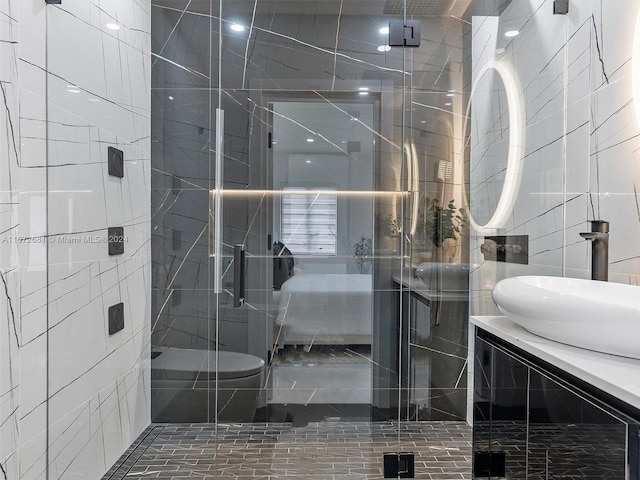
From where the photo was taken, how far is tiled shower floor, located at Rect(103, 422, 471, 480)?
72.9 inches

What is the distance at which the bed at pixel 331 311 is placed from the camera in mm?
2010

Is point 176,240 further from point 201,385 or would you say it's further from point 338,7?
point 338,7

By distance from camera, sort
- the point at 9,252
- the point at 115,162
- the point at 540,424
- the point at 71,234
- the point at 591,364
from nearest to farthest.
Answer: the point at 591,364, the point at 540,424, the point at 9,252, the point at 71,234, the point at 115,162

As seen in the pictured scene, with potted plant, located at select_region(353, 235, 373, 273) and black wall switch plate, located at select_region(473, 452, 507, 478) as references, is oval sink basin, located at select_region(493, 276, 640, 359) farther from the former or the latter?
potted plant, located at select_region(353, 235, 373, 273)

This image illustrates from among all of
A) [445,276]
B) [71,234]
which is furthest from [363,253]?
[71,234]

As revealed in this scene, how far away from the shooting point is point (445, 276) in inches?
80.4

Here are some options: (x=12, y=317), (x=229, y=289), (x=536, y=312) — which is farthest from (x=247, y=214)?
(x=536, y=312)

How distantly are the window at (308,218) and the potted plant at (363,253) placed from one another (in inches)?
4.4

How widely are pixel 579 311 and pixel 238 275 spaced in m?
1.34

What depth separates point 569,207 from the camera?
179 cm

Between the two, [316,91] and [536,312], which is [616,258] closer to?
[536,312]

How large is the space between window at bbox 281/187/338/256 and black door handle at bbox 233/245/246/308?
8.0 inches

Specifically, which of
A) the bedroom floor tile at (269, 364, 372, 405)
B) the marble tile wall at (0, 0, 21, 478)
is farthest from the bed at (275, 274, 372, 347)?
the marble tile wall at (0, 0, 21, 478)

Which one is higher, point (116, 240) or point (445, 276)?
point (116, 240)
